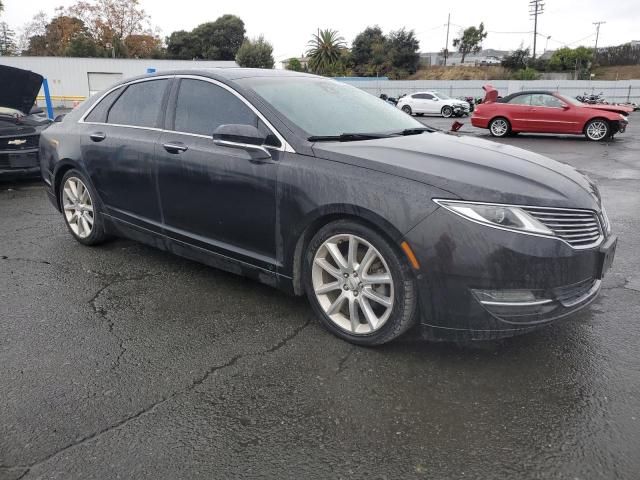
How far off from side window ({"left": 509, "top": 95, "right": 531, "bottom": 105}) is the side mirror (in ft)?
47.0

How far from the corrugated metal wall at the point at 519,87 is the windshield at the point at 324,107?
33.6m

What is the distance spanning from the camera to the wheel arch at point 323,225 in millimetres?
2805

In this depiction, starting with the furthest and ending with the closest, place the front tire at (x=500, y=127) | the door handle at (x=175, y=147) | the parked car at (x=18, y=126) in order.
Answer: the front tire at (x=500, y=127)
the parked car at (x=18, y=126)
the door handle at (x=175, y=147)

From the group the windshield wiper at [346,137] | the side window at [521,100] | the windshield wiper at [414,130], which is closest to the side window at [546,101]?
the side window at [521,100]

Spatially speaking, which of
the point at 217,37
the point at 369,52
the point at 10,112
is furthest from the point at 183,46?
the point at 10,112

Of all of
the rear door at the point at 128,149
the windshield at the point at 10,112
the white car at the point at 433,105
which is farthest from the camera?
the white car at the point at 433,105

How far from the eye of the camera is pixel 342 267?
3.06m

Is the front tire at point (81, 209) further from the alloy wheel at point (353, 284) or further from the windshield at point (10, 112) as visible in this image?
the windshield at point (10, 112)

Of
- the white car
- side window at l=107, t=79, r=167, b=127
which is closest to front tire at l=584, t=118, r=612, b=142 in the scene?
the white car

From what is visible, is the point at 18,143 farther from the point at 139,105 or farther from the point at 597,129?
the point at 597,129

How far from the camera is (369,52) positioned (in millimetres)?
73250

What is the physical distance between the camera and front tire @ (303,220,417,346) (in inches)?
112

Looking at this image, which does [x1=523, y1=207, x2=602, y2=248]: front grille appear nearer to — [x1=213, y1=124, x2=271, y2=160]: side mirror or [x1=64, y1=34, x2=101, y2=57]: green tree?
[x1=213, y1=124, x2=271, y2=160]: side mirror

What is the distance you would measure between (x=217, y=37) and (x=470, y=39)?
1548 inches
